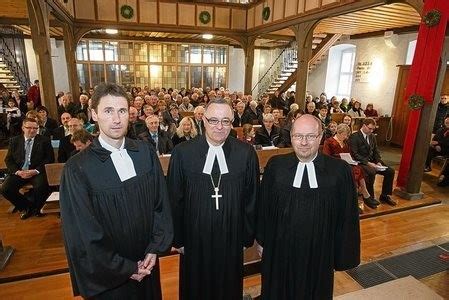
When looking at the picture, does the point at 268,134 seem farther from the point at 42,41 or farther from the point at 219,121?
the point at 42,41

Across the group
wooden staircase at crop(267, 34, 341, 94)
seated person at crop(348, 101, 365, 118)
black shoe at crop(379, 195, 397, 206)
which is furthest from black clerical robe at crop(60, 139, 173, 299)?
wooden staircase at crop(267, 34, 341, 94)

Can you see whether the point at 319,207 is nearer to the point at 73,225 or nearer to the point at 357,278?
the point at 73,225

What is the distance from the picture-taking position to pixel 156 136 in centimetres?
535

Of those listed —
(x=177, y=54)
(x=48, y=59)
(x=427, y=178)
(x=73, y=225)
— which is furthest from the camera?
(x=177, y=54)

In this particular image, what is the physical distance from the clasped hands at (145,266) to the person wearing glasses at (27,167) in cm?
358

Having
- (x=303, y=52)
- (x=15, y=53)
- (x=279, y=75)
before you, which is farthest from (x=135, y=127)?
(x=15, y=53)

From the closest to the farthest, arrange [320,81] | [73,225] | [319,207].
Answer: [73,225]
[319,207]
[320,81]

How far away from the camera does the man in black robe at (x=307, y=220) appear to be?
219 cm

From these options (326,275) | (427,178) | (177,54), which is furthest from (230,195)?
(177,54)

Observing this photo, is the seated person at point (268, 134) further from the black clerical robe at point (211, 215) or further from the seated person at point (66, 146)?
the black clerical robe at point (211, 215)

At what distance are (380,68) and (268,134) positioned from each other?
769 cm

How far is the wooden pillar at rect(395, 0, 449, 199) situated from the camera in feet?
16.1

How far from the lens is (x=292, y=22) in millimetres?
9133

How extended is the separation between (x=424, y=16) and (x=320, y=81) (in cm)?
1028
